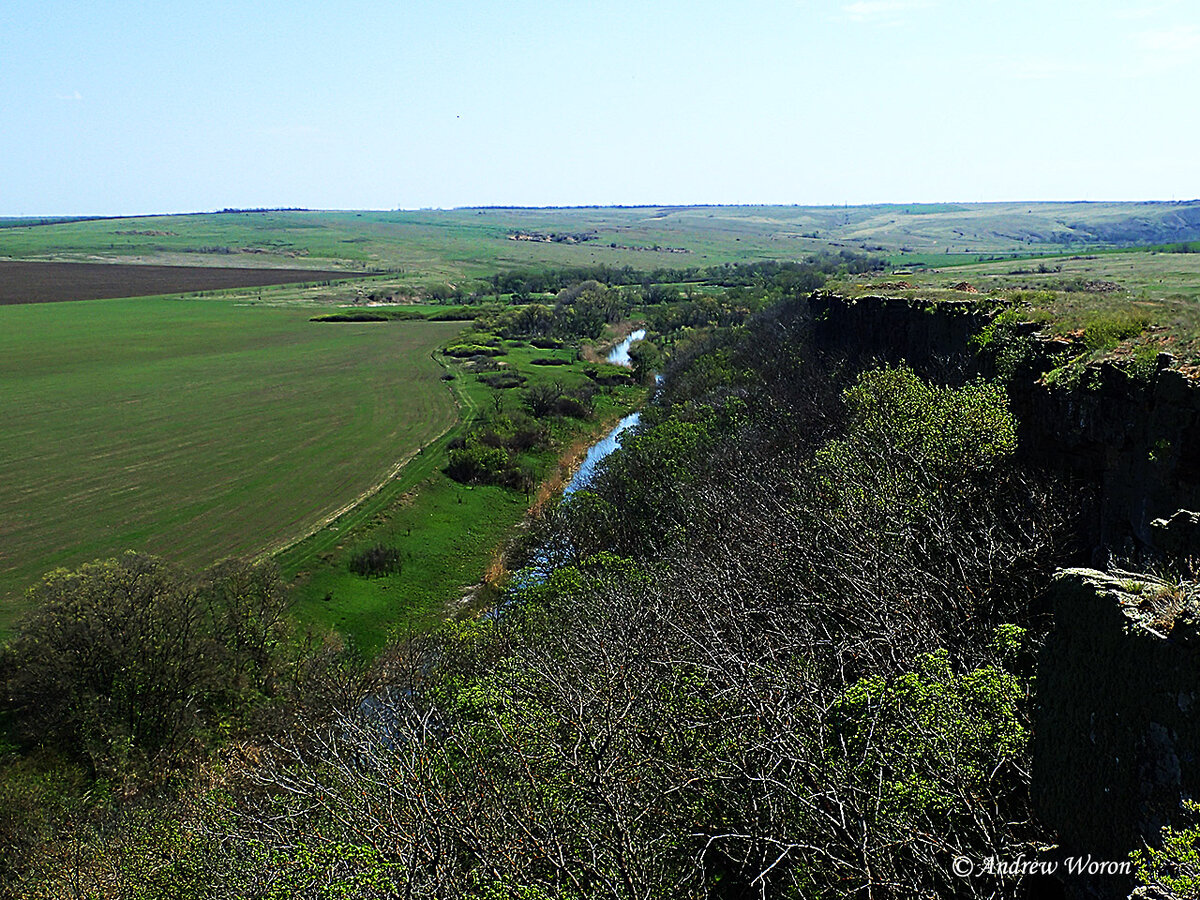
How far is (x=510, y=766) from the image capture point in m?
13.8

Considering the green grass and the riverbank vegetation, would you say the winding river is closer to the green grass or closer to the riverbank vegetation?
the green grass

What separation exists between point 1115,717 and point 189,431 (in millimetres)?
73174

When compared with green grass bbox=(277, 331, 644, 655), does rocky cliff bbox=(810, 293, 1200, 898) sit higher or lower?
higher

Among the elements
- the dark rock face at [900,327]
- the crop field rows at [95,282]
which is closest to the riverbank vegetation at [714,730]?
the dark rock face at [900,327]

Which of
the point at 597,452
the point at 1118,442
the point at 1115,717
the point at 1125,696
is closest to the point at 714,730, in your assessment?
the point at 1115,717

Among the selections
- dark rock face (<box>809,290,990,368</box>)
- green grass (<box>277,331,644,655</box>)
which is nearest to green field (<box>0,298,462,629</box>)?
green grass (<box>277,331,644,655</box>)

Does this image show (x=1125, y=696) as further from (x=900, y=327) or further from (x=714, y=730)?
(x=900, y=327)

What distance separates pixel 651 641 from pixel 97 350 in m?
110

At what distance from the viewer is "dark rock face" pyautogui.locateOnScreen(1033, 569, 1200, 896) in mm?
7689

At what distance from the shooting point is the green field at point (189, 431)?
152 feet

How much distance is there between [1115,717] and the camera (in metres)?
8.42

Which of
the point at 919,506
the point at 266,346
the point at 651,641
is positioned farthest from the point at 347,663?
the point at 266,346

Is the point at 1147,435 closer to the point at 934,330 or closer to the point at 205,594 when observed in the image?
the point at 934,330

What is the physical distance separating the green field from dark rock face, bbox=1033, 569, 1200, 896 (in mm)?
43568
